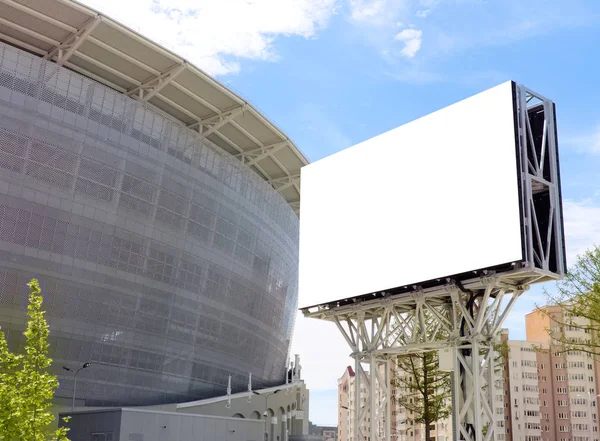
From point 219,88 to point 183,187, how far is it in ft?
28.2

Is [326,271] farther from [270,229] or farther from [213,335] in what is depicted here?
[270,229]

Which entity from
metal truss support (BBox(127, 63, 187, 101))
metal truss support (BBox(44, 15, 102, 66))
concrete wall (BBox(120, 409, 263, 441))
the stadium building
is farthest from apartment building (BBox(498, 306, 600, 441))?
metal truss support (BBox(44, 15, 102, 66))

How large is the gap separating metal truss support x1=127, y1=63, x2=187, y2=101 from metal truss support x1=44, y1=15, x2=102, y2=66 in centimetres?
598

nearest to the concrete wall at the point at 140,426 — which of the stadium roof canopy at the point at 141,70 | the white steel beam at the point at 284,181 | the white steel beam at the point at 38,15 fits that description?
the stadium roof canopy at the point at 141,70

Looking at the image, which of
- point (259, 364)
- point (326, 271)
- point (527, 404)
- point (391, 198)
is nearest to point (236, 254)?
point (259, 364)

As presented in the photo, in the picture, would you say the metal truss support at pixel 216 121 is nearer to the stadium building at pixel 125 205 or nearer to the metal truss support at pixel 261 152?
the stadium building at pixel 125 205

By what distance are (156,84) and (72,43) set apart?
7.64m

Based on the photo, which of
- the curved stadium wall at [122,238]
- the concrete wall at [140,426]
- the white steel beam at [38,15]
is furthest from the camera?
the curved stadium wall at [122,238]

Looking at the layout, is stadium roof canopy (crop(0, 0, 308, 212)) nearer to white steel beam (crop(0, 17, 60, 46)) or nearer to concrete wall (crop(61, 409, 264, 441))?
white steel beam (crop(0, 17, 60, 46))

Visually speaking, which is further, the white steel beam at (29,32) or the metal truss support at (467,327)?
the white steel beam at (29,32)

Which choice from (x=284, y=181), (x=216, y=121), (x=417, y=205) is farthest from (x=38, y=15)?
(x=284, y=181)

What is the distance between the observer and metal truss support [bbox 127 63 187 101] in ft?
175

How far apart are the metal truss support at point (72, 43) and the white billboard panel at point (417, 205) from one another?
64.2 ft

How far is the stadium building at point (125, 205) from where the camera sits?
47.7m
